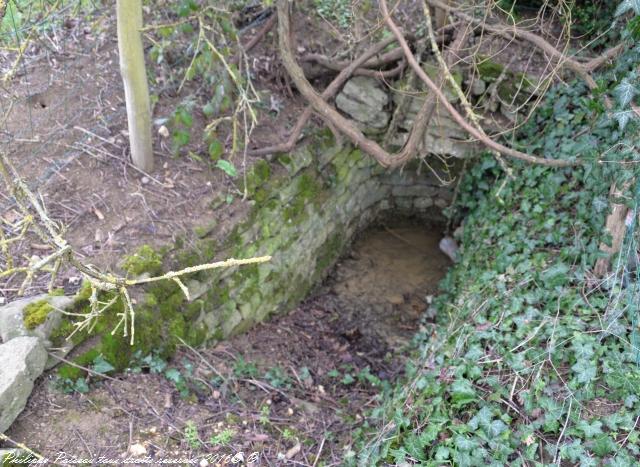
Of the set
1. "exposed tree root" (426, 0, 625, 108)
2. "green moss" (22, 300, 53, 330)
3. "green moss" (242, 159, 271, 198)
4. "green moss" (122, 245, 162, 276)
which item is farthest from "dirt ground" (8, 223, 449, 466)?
"exposed tree root" (426, 0, 625, 108)

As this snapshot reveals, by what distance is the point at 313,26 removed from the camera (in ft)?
15.3

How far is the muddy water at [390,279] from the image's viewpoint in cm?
440

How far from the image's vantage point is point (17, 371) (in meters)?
2.29

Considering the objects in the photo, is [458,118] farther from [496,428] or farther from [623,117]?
[496,428]

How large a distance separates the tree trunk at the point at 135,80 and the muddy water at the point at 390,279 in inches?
82.9

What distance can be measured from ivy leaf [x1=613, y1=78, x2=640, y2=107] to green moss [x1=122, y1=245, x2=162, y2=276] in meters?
2.58

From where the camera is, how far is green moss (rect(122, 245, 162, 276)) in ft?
9.29

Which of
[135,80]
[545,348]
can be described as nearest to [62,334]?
[135,80]

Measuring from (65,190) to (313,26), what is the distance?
8.76 ft

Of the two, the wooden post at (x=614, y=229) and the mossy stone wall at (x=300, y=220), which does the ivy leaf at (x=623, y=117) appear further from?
the mossy stone wall at (x=300, y=220)

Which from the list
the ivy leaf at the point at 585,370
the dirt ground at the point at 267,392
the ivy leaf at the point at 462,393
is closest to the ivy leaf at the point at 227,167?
the dirt ground at the point at 267,392

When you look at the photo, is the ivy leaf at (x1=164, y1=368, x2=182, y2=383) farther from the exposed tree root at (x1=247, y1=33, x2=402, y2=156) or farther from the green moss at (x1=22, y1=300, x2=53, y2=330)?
the exposed tree root at (x1=247, y1=33, x2=402, y2=156)

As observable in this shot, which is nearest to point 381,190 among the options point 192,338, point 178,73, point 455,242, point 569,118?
point 455,242

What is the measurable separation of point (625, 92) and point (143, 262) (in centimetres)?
266
